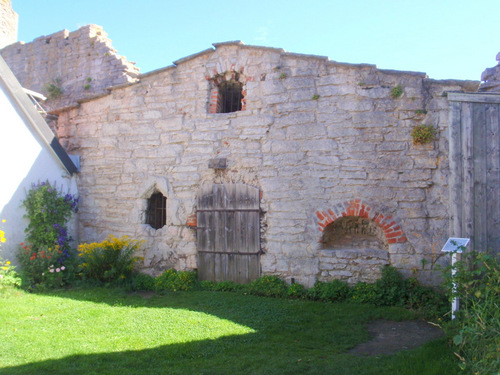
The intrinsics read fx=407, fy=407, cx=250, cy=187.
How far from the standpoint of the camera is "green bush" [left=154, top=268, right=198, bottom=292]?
7.22 m

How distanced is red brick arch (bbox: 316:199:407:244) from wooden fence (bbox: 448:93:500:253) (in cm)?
116

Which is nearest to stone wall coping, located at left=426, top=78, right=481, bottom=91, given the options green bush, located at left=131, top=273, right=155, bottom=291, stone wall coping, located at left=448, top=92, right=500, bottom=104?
stone wall coping, located at left=448, top=92, right=500, bottom=104

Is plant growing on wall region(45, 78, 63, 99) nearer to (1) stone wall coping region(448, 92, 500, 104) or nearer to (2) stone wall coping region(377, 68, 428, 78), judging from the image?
(2) stone wall coping region(377, 68, 428, 78)

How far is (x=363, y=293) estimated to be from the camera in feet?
20.6

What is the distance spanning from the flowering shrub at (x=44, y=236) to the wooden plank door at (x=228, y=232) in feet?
8.44

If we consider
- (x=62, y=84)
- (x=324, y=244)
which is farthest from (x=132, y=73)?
(x=324, y=244)

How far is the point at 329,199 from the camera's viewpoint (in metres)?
6.75

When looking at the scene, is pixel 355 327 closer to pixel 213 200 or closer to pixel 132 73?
pixel 213 200

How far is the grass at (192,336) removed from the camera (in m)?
3.80

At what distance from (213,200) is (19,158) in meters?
3.66

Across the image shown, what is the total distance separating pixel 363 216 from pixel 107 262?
465cm

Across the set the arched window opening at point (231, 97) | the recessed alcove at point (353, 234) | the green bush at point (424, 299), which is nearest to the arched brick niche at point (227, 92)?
the arched window opening at point (231, 97)

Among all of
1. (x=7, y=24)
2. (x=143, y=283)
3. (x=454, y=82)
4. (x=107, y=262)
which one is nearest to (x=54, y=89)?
(x=7, y=24)

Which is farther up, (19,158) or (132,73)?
(132,73)
